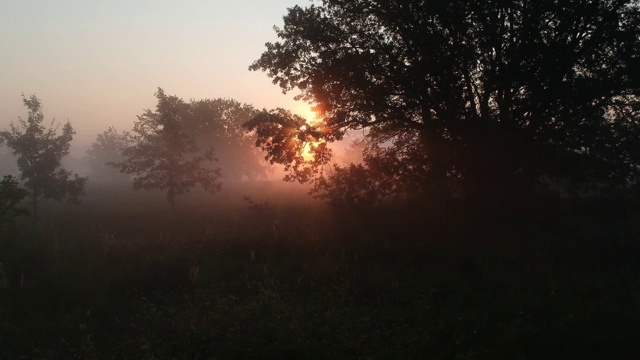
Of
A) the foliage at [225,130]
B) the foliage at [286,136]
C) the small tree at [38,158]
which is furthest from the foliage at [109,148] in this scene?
the foliage at [286,136]

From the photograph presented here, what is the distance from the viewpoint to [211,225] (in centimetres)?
1827

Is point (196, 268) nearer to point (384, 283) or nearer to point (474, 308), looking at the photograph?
point (384, 283)

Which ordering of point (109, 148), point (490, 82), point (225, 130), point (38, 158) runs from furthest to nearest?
point (109, 148) < point (225, 130) < point (38, 158) < point (490, 82)

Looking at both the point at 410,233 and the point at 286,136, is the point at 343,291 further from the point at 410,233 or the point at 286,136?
the point at 286,136

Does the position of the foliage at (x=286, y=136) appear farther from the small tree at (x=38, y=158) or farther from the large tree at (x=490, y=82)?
the small tree at (x=38, y=158)

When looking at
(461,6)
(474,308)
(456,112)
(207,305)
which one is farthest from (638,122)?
(207,305)

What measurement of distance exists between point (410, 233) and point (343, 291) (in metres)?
4.58

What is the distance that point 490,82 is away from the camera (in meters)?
13.1

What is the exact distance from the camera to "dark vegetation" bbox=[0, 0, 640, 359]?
295 inches

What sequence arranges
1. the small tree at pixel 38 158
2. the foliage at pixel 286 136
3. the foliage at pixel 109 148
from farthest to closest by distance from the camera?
the foliage at pixel 109 148 < the small tree at pixel 38 158 < the foliage at pixel 286 136

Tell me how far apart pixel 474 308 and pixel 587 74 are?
9.59m

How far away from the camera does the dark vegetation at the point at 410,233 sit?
24.6 ft

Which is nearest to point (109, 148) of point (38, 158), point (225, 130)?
point (225, 130)

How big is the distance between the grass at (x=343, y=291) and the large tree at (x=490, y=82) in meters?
1.94
